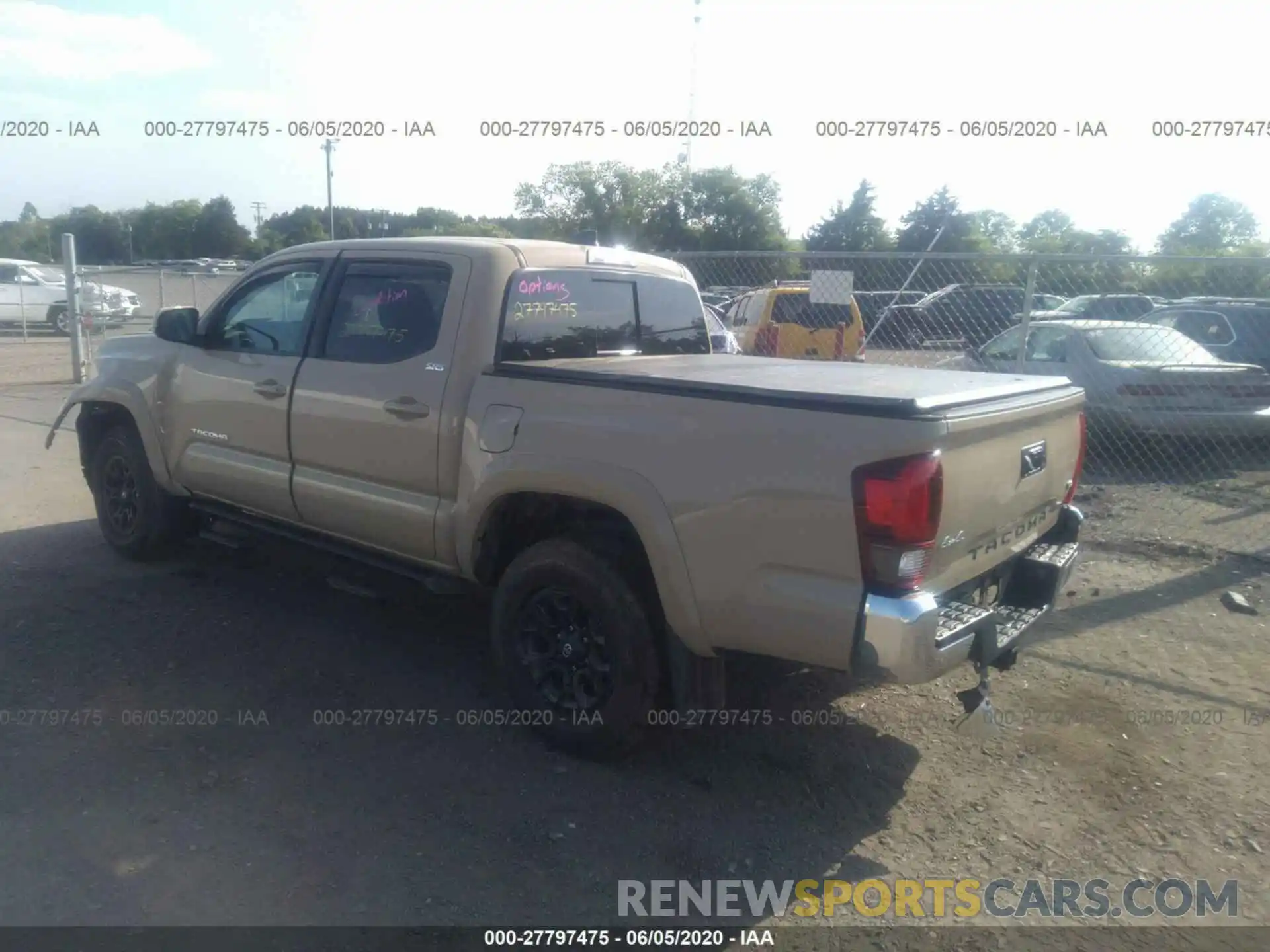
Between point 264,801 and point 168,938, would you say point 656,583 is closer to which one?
point 264,801

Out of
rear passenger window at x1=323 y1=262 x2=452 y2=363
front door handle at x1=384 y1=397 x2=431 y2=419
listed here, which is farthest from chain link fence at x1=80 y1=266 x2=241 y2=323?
front door handle at x1=384 y1=397 x2=431 y2=419

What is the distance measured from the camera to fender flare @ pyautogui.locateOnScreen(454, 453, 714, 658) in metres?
3.56

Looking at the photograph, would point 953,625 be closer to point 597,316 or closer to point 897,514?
point 897,514

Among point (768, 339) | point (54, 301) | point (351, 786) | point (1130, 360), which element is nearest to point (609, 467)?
point (351, 786)

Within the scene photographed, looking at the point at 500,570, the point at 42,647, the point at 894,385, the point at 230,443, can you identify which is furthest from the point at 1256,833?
the point at 42,647

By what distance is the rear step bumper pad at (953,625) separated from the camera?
10.2 feet

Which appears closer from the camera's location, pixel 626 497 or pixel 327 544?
pixel 626 497

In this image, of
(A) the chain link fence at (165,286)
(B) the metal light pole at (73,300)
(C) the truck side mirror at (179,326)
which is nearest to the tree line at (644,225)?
(A) the chain link fence at (165,286)

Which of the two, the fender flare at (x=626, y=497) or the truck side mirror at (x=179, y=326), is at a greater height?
the truck side mirror at (x=179, y=326)

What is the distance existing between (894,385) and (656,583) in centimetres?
114

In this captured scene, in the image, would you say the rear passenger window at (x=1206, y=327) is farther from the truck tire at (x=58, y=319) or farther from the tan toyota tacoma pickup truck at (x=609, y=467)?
the truck tire at (x=58, y=319)

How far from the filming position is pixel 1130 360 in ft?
30.5

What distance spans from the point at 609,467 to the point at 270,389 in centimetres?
225

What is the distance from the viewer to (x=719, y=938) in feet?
10.1
